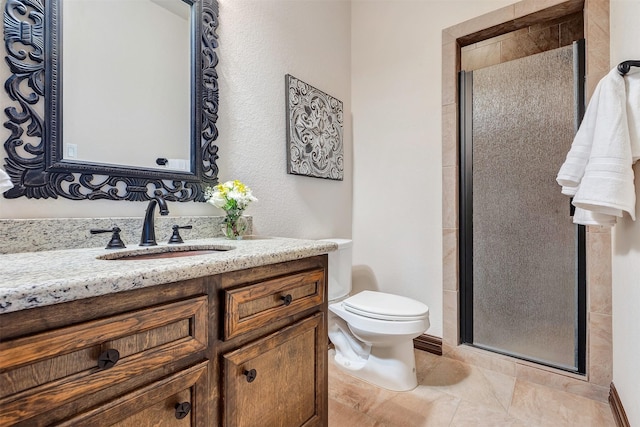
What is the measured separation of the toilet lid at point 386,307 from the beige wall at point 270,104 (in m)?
0.54

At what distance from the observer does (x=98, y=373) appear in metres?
0.59

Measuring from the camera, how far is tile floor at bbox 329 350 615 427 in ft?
4.69

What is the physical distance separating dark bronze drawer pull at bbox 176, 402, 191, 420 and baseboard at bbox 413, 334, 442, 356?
1.75 m

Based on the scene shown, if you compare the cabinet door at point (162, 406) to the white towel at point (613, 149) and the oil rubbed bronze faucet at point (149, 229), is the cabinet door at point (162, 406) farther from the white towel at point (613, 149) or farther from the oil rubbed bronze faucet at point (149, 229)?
the white towel at point (613, 149)

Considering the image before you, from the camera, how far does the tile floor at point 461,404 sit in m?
1.43

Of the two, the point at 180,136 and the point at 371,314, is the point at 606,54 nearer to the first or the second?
the point at 371,314

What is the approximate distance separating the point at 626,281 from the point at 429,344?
44.6 inches

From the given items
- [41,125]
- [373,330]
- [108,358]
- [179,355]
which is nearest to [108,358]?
[108,358]

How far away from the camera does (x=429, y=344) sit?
6.88 feet

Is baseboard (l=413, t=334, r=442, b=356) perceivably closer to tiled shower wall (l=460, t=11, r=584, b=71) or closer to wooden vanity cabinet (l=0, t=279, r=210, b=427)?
wooden vanity cabinet (l=0, t=279, r=210, b=427)

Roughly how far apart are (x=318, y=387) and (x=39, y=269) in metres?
→ 0.90

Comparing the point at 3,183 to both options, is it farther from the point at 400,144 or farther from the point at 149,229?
the point at 400,144

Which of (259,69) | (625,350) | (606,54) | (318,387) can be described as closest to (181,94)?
(259,69)

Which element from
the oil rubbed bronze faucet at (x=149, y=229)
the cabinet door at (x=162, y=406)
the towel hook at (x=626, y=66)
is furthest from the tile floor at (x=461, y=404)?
the towel hook at (x=626, y=66)
